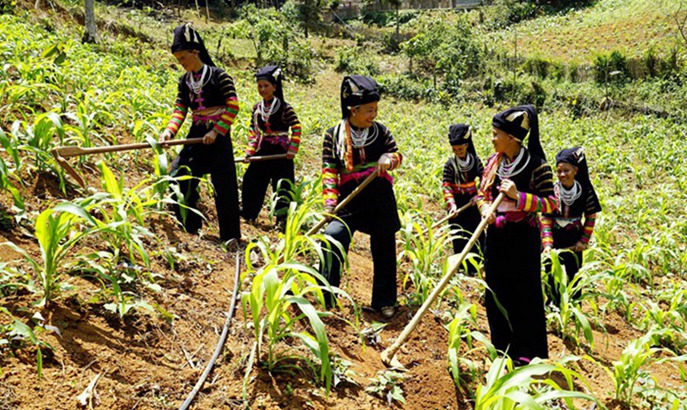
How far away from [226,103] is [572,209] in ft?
10.6

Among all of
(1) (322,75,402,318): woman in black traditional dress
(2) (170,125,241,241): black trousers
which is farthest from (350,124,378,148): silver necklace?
(2) (170,125,241,241): black trousers

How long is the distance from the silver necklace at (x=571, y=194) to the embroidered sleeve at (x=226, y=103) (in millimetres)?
3027

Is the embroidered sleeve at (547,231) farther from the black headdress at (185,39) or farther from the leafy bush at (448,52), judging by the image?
the leafy bush at (448,52)

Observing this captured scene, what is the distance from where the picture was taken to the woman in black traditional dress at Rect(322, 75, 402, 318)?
343cm

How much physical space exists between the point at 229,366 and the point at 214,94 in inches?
97.3

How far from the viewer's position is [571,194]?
4344mm

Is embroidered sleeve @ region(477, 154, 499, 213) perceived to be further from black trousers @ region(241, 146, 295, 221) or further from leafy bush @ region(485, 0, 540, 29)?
leafy bush @ region(485, 0, 540, 29)

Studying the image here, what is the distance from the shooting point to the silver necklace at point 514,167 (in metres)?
3.14

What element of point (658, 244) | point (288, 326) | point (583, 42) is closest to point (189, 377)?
point (288, 326)

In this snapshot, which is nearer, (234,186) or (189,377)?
(189,377)

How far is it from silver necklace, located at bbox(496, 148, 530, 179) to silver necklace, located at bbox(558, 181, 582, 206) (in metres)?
1.47

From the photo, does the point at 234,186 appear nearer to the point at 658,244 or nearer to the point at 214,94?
the point at 214,94

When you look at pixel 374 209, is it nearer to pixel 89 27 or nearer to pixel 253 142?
pixel 253 142

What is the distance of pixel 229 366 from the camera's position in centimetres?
246
